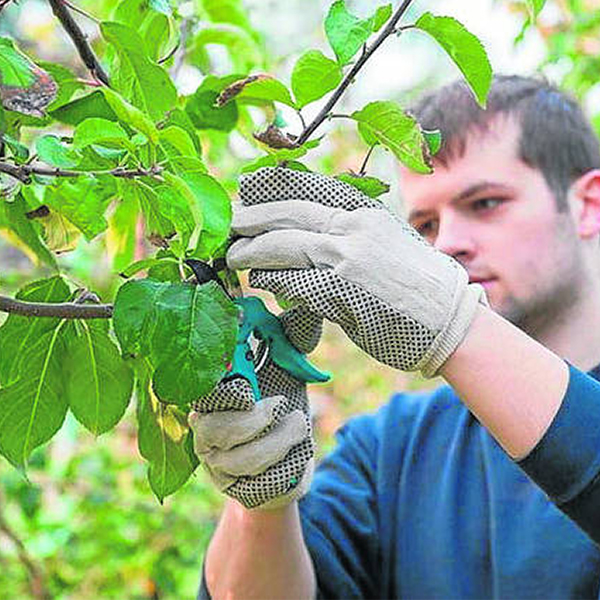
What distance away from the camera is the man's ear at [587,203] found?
5.71ft

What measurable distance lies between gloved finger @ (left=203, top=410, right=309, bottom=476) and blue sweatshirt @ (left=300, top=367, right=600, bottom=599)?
54 cm

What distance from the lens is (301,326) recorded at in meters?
1.02

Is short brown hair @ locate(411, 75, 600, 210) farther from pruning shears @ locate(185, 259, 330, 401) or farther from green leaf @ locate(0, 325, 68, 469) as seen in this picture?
green leaf @ locate(0, 325, 68, 469)

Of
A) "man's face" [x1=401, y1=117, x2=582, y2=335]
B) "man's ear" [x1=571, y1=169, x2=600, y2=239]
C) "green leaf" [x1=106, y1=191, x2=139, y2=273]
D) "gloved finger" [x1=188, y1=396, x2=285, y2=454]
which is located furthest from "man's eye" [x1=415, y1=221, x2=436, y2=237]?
"gloved finger" [x1=188, y1=396, x2=285, y2=454]

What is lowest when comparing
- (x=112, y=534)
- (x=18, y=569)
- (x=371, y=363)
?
(x=371, y=363)

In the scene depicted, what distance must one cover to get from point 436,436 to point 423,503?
0.12 meters

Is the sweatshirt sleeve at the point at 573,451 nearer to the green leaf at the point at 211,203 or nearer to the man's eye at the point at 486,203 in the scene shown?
the green leaf at the point at 211,203

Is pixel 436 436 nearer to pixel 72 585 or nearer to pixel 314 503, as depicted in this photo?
pixel 314 503

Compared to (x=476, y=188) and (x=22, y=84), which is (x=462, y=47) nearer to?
(x=22, y=84)

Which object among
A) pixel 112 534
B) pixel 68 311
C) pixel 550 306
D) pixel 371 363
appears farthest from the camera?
pixel 371 363

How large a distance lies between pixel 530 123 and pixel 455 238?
0.29 metres

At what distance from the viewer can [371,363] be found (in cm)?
523

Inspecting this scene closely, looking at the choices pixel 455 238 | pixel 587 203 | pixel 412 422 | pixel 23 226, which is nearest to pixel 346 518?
pixel 412 422

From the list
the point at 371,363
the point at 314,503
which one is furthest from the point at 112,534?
the point at 371,363
